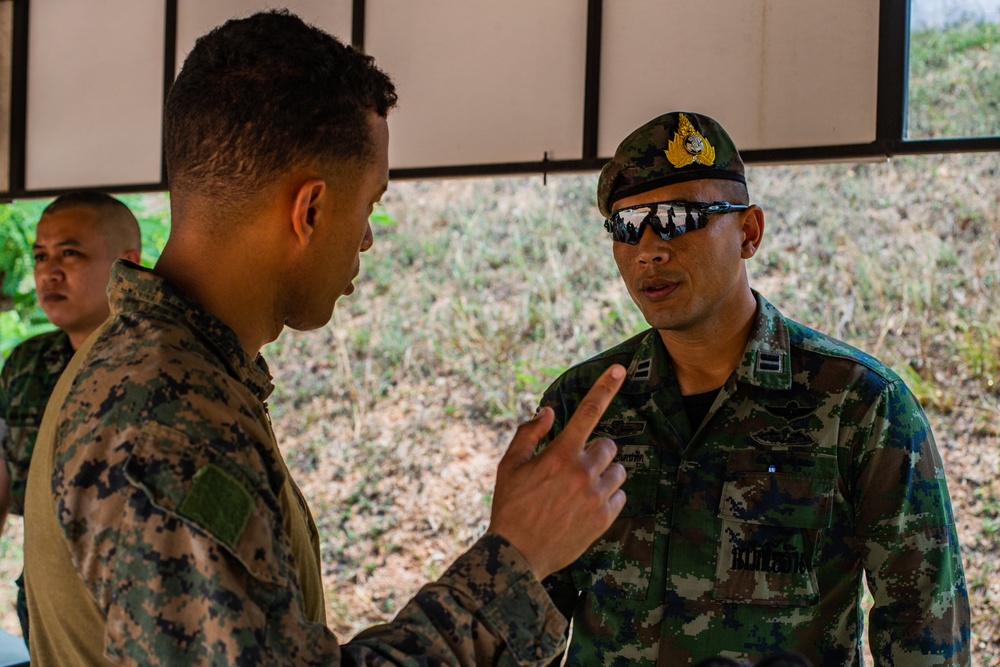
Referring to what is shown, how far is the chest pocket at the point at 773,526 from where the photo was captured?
2.06 m

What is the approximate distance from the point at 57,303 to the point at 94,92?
1.18 m

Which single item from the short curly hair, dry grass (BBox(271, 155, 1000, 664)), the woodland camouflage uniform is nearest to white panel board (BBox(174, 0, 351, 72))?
the woodland camouflage uniform

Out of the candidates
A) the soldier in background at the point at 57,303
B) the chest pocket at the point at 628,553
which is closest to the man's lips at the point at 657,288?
the chest pocket at the point at 628,553

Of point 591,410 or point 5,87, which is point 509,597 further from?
point 5,87

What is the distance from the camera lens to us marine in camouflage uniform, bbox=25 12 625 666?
957 mm

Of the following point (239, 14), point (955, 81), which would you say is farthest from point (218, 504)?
point (955, 81)

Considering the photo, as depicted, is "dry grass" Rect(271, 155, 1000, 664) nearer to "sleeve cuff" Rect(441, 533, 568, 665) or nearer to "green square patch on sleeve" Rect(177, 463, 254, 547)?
"sleeve cuff" Rect(441, 533, 568, 665)

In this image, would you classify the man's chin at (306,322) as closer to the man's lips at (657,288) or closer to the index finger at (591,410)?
the index finger at (591,410)

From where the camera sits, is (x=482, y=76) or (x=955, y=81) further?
(x=955, y=81)

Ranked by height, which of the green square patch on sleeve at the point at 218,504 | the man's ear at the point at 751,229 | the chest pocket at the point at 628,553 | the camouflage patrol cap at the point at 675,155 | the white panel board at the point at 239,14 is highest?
the white panel board at the point at 239,14

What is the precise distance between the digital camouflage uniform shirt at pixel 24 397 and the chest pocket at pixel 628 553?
2.19m

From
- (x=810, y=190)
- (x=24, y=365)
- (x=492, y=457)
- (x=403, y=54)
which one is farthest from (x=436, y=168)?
(x=810, y=190)

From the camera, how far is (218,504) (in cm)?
97

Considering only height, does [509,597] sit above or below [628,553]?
above
